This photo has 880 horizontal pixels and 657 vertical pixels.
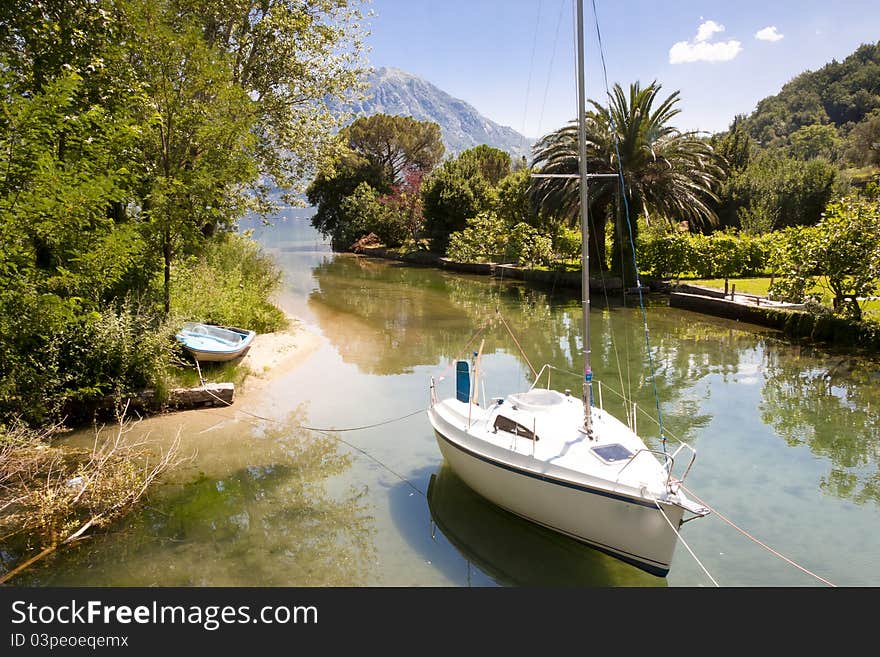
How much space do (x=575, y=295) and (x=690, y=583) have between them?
2433 centimetres

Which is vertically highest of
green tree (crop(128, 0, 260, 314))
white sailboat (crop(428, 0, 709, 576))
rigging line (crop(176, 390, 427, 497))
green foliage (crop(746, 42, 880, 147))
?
green foliage (crop(746, 42, 880, 147))

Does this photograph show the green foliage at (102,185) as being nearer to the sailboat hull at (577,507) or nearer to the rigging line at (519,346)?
the sailboat hull at (577,507)

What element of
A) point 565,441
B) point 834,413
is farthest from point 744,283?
point 565,441

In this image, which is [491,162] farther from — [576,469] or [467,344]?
[576,469]

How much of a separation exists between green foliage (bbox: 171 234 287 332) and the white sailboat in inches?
343

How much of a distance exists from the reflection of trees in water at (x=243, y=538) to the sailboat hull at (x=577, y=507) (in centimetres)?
191

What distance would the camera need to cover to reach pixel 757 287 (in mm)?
25797

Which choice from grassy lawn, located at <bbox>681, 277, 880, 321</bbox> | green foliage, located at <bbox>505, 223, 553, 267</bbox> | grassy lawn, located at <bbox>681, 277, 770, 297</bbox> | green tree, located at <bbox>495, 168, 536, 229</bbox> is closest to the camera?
grassy lawn, located at <bbox>681, 277, 880, 321</bbox>

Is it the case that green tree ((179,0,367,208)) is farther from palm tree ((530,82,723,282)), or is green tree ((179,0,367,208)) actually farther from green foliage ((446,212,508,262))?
green foliage ((446,212,508,262))

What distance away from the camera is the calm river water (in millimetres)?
7383

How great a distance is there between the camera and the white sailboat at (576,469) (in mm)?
6566

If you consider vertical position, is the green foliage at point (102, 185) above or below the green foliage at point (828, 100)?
below

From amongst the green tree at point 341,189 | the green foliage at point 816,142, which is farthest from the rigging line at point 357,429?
the green foliage at point 816,142

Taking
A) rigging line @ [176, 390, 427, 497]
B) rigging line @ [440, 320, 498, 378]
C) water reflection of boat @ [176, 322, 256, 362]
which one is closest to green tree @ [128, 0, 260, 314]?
water reflection of boat @ [176, 322, 256, 362]
